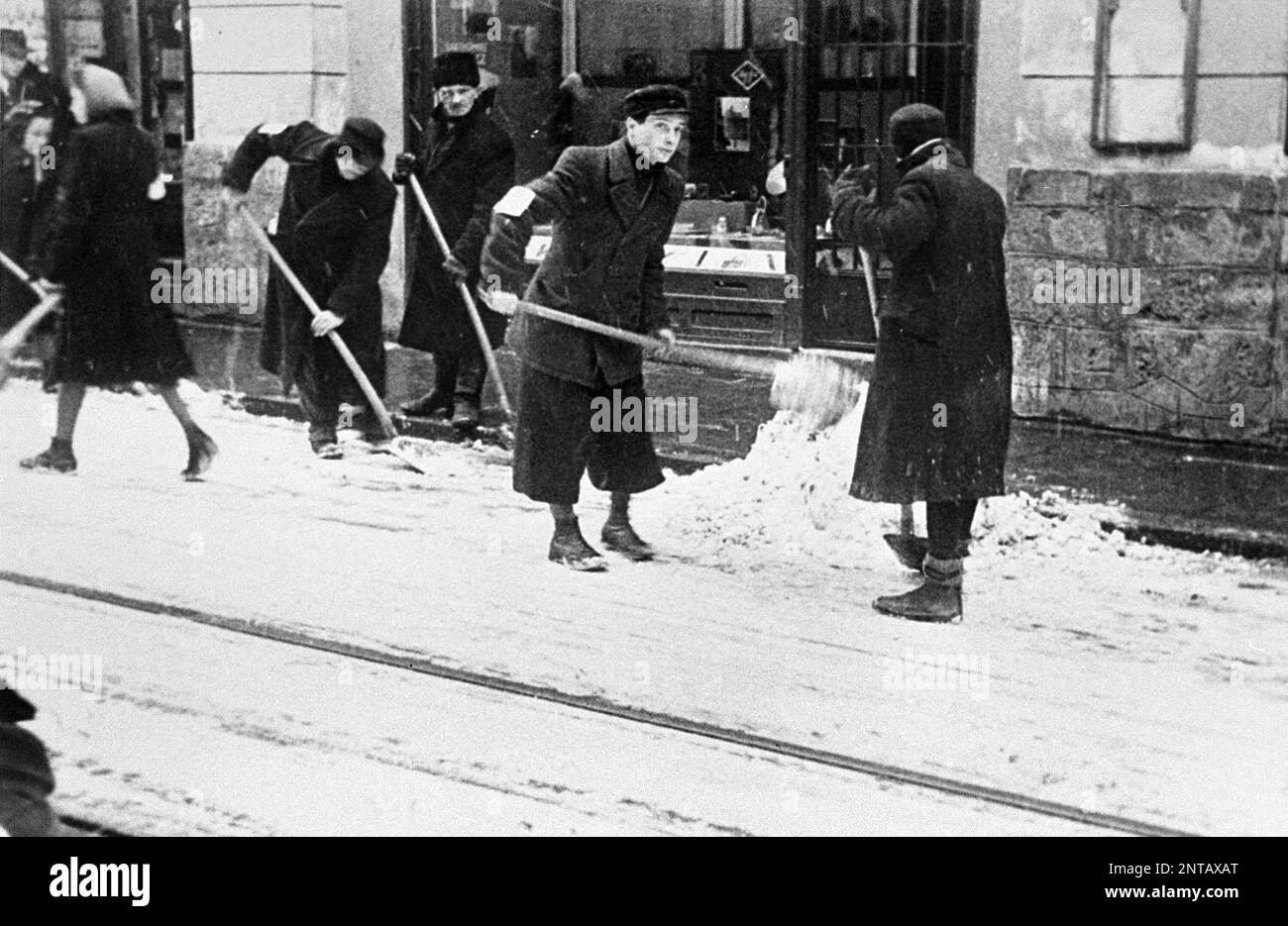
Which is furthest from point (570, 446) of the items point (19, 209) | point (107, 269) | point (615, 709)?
point (19, 209)

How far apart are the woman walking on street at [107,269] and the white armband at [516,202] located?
4.09 ft

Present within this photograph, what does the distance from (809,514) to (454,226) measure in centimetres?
145

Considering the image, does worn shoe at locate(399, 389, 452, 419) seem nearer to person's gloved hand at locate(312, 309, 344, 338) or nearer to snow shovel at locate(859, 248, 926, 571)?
person's gloved hand at locate(312, 309, 344, 338)

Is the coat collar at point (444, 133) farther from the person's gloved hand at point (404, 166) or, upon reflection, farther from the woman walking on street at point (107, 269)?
the woman walking on street at point (107, 269)

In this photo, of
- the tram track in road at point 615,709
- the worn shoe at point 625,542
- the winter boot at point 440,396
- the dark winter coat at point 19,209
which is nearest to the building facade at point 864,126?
the winter boot at point 440,396

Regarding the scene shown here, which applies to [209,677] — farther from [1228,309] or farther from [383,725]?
[1228,309]

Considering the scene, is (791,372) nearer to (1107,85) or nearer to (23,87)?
(1107,85)

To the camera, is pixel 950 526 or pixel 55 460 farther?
pixel 55 460

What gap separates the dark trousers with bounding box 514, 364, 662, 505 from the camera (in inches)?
228

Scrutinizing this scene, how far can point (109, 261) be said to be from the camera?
611 centimetres
